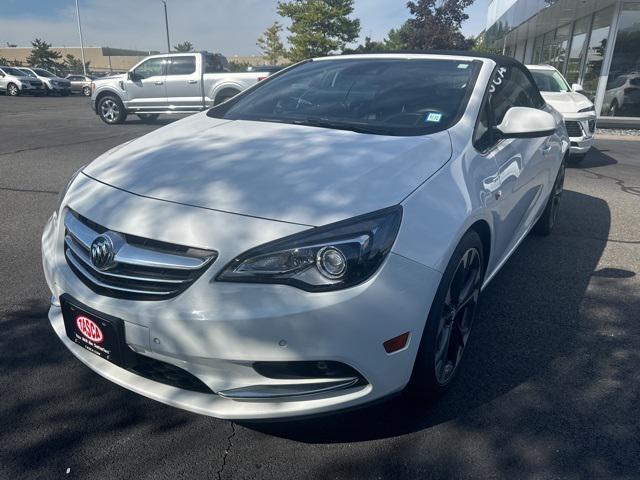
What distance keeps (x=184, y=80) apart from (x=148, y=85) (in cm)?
101

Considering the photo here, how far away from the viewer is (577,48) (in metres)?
19.2

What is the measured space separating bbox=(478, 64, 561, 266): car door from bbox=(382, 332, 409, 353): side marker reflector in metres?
1.06

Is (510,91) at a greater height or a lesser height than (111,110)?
greater

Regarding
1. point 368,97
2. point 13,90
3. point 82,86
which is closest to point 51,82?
point 13,90

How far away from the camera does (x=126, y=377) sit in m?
2.07

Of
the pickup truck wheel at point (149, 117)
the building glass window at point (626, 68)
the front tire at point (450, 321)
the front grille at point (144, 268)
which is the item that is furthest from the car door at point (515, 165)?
the building glass window at point (626, 68)

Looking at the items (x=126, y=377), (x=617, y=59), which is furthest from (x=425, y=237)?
(x=617, y=59)

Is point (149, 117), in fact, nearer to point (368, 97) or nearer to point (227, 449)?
point (368, 97)

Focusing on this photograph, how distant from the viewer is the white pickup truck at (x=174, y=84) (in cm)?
1318

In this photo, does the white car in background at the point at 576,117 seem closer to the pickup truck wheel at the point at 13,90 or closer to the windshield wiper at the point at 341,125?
the windshield wiper at the point at 341,125

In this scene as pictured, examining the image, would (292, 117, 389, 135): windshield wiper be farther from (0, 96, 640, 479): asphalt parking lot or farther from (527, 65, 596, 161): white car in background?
(527, 65, 596, 161): white car in background

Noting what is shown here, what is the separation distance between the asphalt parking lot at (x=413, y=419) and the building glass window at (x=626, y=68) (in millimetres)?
13975

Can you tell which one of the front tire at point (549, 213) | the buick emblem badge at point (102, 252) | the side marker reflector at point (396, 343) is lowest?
the front tire at point (549, 213)

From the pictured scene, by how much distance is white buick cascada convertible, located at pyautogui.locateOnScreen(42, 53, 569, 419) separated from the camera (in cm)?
179
